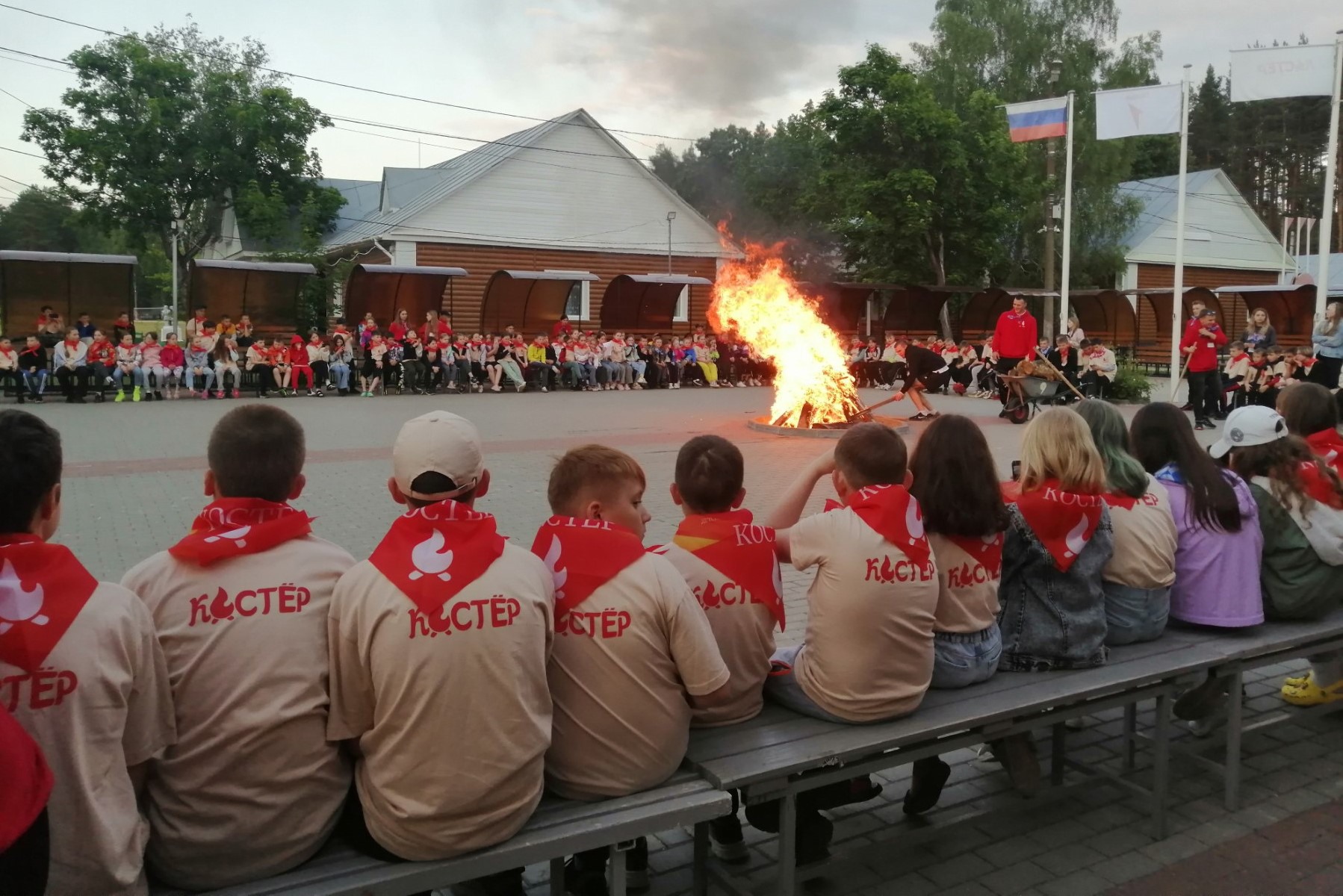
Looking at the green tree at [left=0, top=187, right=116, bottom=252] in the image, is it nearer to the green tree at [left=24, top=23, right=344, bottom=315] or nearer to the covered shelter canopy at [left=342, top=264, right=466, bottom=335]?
the green tree at [left=24, top=23, right=344, bottom=315]

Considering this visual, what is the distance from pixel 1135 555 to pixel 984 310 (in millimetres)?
34158

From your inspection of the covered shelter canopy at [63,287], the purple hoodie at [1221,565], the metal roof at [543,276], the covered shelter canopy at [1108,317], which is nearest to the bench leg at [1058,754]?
the purple hoodie at [1221,565]

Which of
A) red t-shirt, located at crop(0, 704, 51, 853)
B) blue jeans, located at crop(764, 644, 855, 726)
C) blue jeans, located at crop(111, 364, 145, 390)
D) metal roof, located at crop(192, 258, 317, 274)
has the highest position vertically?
metal roof, located at crop(192, 258, 317, 274)

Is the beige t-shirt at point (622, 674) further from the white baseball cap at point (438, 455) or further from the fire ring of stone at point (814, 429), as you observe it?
the fire ring of stone at point (814, 429)

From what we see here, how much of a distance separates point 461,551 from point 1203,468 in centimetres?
347

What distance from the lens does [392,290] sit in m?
28.8

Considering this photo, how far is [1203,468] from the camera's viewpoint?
4590 millimetres

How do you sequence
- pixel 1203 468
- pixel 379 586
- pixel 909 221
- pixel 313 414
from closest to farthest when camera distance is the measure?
pixel 379 586
pixel 1203 468
pixel 313 414
pixel 909 221

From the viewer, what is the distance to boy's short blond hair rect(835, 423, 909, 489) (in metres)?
3.57

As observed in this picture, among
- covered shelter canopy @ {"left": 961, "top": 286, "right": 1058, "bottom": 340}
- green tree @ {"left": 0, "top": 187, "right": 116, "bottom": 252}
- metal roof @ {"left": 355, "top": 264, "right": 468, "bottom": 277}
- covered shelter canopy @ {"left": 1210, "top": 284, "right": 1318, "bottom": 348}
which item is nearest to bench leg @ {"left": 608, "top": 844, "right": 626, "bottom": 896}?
metal roof @ {"left": 355, "top": 264, "right": 468, "bottom": 277}

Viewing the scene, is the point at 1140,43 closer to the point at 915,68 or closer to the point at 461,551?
the point at 915,68

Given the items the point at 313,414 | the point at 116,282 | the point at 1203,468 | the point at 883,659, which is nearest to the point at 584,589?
the point at 883,659

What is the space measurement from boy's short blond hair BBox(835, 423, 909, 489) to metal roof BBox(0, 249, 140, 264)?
24.3 m

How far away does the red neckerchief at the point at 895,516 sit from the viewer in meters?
3.48
